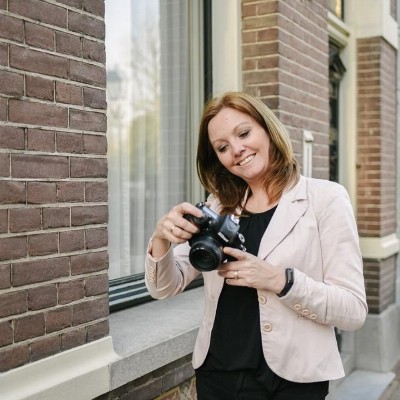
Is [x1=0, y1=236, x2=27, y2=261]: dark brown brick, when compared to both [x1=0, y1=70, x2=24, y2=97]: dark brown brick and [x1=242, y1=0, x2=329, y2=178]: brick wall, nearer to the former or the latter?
[x1=0, y1=70, x2=24, y2=97]: dark brown brick

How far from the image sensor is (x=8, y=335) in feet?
7.47

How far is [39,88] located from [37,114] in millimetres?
101

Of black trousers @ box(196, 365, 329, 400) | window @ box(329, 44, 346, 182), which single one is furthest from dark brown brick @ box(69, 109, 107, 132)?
window @ box(329, 44, 346, 182)

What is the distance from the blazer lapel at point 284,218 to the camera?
2104mm

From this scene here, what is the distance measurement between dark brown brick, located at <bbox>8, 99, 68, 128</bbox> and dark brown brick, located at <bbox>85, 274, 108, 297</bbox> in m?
0.65

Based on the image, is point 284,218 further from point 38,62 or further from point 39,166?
point 38,62

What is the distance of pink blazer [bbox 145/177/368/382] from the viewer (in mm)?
2025

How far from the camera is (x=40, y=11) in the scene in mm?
2408

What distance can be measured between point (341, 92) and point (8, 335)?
510cm

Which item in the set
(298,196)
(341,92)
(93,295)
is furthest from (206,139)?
(341,92)

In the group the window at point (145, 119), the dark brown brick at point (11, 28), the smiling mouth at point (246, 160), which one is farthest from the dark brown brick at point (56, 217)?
the window at point (145, 119)

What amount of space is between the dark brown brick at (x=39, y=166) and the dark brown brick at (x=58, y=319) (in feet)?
1.72

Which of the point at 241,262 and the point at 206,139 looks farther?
the point at 206,139

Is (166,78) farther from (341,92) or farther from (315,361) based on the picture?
(341,92)
